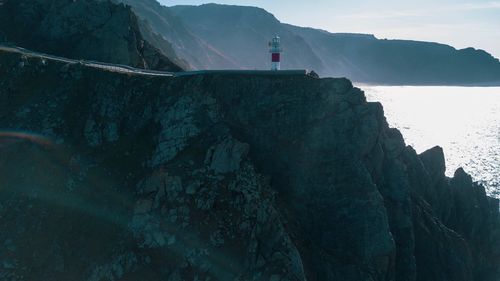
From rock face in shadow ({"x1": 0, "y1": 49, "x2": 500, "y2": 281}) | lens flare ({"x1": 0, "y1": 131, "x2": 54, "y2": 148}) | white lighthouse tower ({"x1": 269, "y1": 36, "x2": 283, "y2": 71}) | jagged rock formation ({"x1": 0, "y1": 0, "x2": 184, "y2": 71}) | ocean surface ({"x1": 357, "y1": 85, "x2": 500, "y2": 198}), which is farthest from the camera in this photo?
ocean surface ({"x1": 357, "y1": 85, "x2": 500, "y2": 198})

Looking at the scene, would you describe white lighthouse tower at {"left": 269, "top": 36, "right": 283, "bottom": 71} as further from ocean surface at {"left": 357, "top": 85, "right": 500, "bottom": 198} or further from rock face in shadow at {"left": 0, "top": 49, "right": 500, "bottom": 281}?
ocean surface at {"left": 357, "top": 85, "right": 500, "bottom": 198}

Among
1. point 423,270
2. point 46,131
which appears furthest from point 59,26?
point 423,270

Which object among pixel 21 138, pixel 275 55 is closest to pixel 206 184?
pixel 21 138

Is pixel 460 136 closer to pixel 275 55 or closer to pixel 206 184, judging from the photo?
pixel 275 55

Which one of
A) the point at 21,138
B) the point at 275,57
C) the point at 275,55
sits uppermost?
the point at 275,55

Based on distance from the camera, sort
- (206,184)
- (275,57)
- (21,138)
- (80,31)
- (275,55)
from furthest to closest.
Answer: (80,31) → (275,55) → (275,57) → (21,138) → (206,184)

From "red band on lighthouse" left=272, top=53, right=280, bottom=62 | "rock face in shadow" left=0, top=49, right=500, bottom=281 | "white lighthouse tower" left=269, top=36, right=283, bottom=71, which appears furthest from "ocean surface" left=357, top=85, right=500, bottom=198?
"red band on lighthouse" left=272, top=53, right=280, bottom=62
